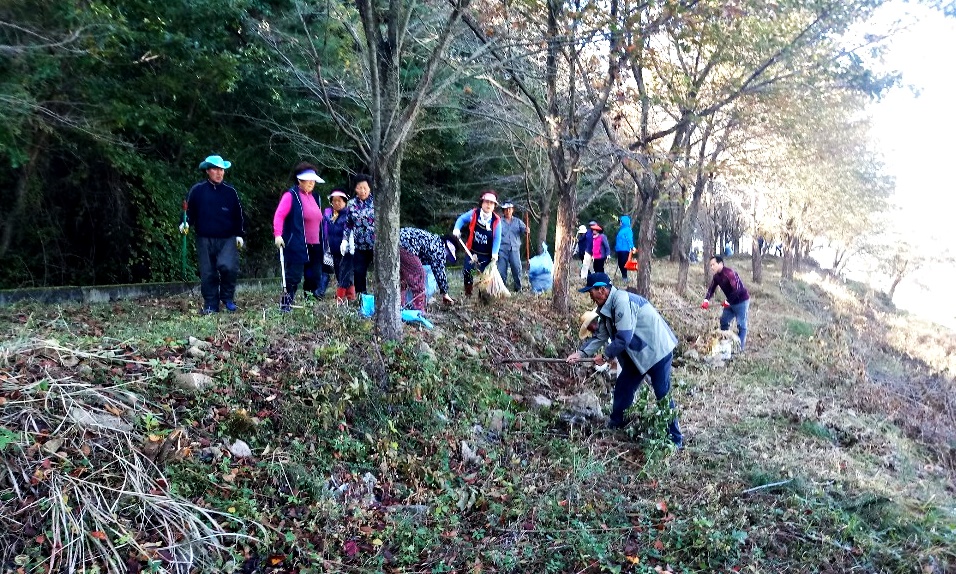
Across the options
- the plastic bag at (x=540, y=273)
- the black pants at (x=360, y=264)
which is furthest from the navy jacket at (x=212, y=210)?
the plastic bag at (x=540, y=273)

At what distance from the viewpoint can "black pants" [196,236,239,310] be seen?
6848 millimetres

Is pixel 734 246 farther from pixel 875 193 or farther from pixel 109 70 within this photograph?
pixel 109 70

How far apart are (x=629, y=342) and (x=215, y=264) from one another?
4.60 meters

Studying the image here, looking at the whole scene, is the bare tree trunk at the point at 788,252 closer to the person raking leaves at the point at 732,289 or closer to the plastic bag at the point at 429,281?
the person raking leaves at the point at 732,289

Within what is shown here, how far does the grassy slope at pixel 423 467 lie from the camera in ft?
11.9

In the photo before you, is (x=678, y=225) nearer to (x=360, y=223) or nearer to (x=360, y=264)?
(x=360, y=264)

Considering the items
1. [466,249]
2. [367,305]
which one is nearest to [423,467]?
[367,305]

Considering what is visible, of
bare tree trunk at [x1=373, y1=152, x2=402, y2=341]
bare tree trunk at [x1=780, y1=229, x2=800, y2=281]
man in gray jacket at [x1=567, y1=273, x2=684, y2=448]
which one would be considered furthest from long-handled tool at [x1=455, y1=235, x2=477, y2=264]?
bare tree trunk at [x1=780, y1=229, x2=800, y2=281]

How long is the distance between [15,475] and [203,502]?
957mm

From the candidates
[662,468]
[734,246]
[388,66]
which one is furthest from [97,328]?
[734,246]

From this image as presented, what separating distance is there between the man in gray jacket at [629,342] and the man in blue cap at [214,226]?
3958 millimetres

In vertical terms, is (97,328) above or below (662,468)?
above

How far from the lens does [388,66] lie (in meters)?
5.90

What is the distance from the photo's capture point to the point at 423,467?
4629mm
